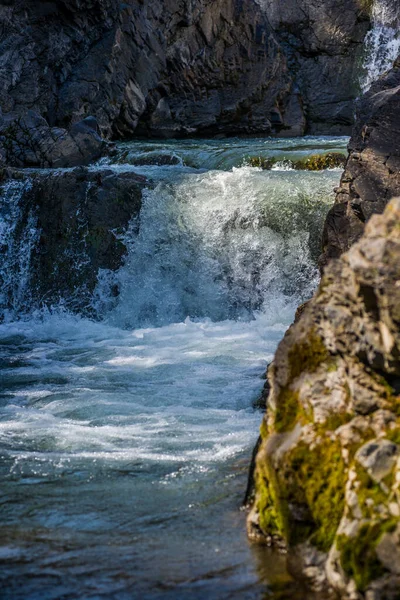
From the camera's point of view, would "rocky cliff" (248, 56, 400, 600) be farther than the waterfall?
No

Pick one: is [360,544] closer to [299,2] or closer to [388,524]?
[388,524]

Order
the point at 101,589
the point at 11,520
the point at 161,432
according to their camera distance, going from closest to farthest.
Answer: the point at 101,589
the point at 11,520
the point at 161,432

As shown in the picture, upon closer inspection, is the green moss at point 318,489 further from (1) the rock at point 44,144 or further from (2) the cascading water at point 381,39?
(2) the cascading water at point 381,39

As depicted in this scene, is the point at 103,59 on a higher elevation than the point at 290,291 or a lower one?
higher

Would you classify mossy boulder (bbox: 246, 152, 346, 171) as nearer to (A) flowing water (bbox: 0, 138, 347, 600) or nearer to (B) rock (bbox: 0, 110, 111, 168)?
(A) flowing water (bbox: 0, 138, 347, 600)

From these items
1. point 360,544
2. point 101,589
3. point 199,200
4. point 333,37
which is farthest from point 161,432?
point 333,37

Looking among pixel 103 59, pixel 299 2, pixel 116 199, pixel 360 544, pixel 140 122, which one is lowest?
pixel 360 544

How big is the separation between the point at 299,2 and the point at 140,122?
6734 millimetres

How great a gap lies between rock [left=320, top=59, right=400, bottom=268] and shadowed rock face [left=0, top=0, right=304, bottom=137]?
12.1 m

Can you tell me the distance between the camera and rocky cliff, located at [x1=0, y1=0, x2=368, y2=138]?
19.7 m

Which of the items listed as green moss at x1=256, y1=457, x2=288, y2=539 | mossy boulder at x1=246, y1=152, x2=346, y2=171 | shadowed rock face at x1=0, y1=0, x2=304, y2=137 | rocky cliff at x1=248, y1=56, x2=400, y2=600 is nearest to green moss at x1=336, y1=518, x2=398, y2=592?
rocky cliff at x1=248, y1=56, x2=400, y2=600

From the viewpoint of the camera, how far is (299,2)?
2389 centimetres

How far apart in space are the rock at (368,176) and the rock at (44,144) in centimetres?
838

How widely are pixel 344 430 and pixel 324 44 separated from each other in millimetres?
22373
